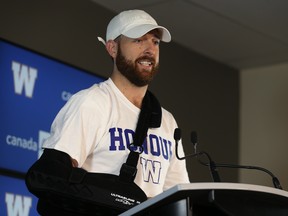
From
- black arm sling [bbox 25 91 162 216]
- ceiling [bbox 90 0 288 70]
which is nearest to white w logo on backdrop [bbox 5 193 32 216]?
ceiling [bbox 90 0 288 70]

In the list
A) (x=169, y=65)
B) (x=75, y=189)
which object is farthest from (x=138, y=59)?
(x=169, y=65)

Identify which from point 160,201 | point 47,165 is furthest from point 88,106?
point 160,201

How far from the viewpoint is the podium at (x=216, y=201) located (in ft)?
5.93

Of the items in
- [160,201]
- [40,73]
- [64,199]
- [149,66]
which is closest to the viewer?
[160,201]

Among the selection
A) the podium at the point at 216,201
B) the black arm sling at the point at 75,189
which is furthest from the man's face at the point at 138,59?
the podium at the point at 216,201

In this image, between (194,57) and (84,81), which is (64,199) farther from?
(194,57)

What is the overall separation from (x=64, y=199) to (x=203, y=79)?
351cm

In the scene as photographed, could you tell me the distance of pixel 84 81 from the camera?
4.63 m

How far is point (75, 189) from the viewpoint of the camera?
7.32 ft

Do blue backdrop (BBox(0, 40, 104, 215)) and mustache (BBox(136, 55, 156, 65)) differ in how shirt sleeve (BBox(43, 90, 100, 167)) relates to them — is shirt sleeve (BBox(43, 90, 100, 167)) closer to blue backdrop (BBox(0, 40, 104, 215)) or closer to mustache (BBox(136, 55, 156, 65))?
mustache (BBox(136, 55, 156, 65))

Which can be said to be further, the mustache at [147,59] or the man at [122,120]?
the mustache at [147,59]

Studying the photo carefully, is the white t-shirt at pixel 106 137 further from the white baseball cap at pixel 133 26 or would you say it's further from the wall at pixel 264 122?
the wall at pixel 264 122

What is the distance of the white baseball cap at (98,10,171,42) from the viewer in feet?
9.02

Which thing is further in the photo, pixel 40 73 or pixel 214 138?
pixel 214 138
